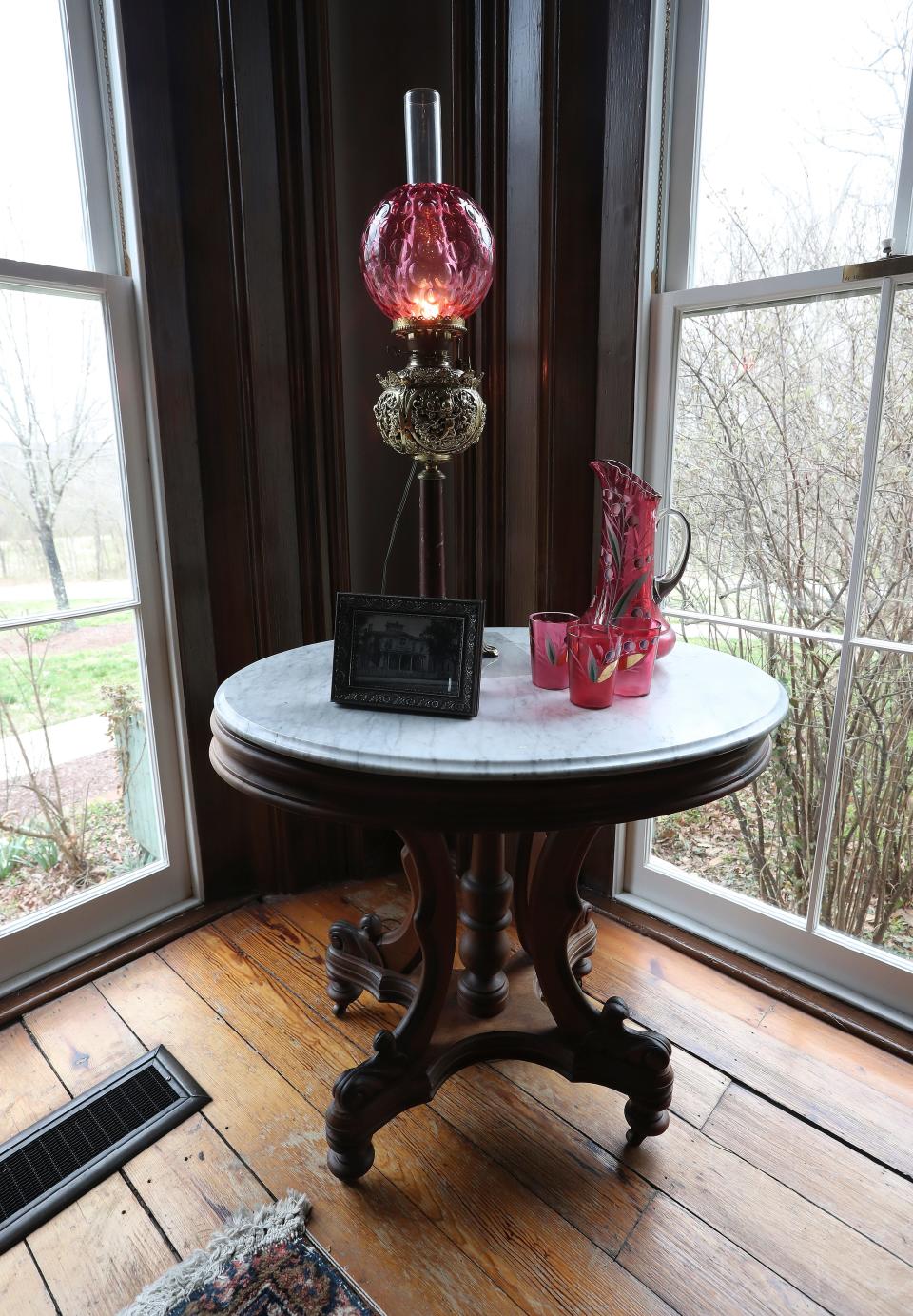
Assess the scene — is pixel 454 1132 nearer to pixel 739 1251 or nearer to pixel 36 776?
pixel 739 1251

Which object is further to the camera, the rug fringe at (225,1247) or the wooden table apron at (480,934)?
the rug fringe at (225,1247)

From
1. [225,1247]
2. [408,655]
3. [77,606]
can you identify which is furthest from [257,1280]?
[77,606]

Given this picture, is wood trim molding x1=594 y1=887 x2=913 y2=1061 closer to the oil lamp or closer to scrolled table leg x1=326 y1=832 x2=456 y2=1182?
scrolled table leg x1=326 y1=832 x2=456 y2=1182

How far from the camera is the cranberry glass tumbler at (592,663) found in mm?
1013

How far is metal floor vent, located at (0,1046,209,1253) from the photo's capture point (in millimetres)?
1126

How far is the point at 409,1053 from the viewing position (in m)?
1.21

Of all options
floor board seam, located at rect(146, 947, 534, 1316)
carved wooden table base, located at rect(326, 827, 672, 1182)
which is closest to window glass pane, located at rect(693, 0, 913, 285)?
carved wooden table base, located at rect(326, 827, 672, 1182)

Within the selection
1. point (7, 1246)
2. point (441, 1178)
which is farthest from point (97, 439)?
point (441, 1178)

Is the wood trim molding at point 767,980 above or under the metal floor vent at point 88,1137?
above

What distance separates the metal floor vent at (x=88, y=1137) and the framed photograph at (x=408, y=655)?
0.79m

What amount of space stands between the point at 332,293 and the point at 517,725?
118 centimetres

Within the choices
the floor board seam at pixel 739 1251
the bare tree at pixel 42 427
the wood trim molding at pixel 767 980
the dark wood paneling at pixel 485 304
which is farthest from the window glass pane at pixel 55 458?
the floor board seam at pixel 739 1251

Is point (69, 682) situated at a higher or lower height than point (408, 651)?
lower

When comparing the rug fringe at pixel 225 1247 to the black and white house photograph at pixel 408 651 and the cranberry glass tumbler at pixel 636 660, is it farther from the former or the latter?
the cranberry glass tumbler at pixel 636 660
